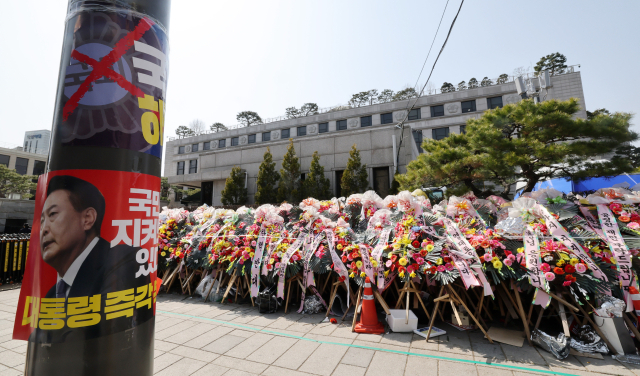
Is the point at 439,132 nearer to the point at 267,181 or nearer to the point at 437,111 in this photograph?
the point at 437,111

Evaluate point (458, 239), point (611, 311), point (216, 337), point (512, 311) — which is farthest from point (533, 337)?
point (216, 337)

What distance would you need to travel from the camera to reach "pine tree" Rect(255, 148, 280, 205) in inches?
768

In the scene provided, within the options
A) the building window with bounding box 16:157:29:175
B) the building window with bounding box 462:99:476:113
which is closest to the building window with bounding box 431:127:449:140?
the building window with bounding box 462:99:476:113

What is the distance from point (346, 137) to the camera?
776 inches

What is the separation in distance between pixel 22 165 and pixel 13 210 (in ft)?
130

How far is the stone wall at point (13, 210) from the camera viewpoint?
60.4 feet

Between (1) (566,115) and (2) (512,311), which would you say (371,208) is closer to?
(2) (512,311)

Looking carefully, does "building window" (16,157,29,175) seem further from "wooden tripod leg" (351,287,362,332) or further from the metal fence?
"wooden tripod leg" (351,287,362,332)

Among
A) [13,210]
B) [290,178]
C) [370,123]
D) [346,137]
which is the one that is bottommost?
[13,210]

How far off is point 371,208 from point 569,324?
3327 mm

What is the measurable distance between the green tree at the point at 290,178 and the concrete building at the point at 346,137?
0.83 meters

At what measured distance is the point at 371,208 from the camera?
5.76 m

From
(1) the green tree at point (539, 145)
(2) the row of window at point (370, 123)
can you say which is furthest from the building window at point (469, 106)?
(1) the green tree at point (539, 145)

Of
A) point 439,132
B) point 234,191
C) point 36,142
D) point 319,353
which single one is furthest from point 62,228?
point 36,142
